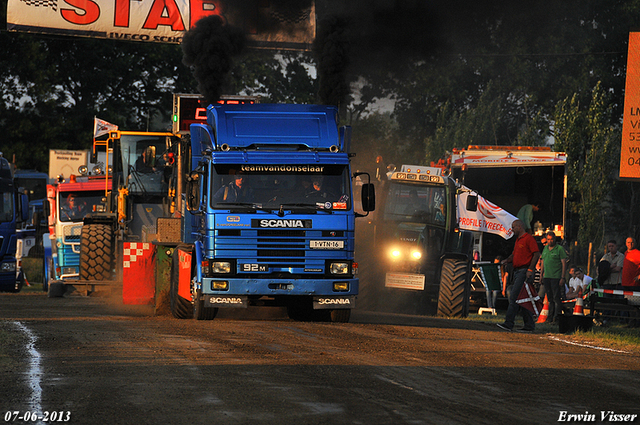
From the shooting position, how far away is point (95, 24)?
2611cm

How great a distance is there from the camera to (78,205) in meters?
25.5

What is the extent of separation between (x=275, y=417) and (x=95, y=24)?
66.6 ft

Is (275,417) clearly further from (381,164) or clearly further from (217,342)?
(381,164)

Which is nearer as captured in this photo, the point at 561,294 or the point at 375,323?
the point at 375,323

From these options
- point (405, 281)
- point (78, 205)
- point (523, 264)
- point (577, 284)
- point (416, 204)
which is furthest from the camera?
point (78, 205)

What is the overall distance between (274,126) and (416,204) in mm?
6571

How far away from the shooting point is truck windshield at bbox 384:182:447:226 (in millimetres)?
21062

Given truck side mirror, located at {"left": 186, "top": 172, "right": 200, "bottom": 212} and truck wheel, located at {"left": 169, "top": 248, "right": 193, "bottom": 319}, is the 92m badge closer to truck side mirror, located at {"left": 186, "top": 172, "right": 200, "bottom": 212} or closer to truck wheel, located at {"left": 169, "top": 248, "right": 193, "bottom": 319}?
truck side mirror, located at {"left": 186, "top": 172, "right": 200, "bottom": 212}

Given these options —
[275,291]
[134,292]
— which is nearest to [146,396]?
[275,291]

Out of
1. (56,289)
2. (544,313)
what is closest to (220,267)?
(544,313)

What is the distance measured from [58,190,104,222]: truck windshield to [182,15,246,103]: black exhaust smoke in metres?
5.61

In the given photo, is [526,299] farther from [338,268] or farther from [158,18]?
[158,18]

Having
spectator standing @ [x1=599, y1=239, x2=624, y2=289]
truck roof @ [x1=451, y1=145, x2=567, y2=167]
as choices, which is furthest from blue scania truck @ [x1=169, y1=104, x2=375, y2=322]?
truck roof @ [x1=451, y1=145, x2=567, y2=167]

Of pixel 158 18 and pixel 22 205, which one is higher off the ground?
pixel 158 18
